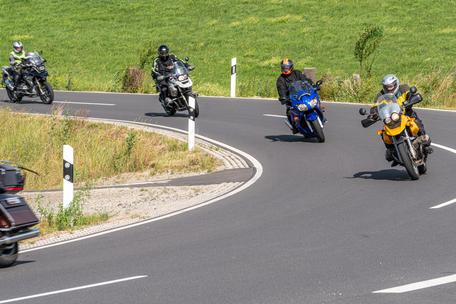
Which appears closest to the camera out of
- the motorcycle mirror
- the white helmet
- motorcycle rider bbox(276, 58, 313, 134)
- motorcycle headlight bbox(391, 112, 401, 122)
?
motorcycle headlight bbox(391, 112, 401, 122)

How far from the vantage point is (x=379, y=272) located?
31.7ft

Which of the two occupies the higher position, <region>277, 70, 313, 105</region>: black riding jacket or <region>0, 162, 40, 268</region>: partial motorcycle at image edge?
<region>277, 70, 313, 105</region>: black riding jacket

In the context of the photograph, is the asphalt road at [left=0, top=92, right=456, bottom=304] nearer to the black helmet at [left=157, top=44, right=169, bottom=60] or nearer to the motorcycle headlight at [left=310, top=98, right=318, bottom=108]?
the motorcycle headlight at [left=310, top=98, right=318, bottom=108]

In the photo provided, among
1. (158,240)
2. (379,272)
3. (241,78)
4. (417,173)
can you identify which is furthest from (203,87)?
(379,272)

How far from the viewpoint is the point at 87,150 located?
23.5 meters

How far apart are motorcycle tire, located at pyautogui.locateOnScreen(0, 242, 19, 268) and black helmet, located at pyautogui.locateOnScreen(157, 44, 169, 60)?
15143mm

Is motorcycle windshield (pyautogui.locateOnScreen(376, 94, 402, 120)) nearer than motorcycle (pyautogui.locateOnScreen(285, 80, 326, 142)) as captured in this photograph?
Yes

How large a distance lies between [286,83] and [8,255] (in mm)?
11974

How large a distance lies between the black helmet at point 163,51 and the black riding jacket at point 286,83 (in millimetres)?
4618

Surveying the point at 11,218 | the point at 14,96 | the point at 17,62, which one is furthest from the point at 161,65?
the point at 11,218

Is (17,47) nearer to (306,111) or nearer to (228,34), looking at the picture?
(306,111)

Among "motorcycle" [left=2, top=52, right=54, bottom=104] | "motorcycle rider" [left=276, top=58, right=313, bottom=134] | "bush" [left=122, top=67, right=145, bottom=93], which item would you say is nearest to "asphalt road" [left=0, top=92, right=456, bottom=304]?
"motorcycle rider" [left=276, top=58, right=313, bottom=134]

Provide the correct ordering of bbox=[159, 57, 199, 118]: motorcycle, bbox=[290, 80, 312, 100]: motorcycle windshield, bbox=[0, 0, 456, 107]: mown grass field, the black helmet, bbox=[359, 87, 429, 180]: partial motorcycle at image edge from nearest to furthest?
bbox=[359, 87, 429, 180]: partial motorcycle at image edge
bbox=[290, 80, 312, 100]: motorcycle windshield
the black helmet
bbox=[159, 57, 199, 118]: motorcycle
bbox=[0, 0, 456, 107]: mown grass field

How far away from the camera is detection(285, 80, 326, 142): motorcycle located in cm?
2125
